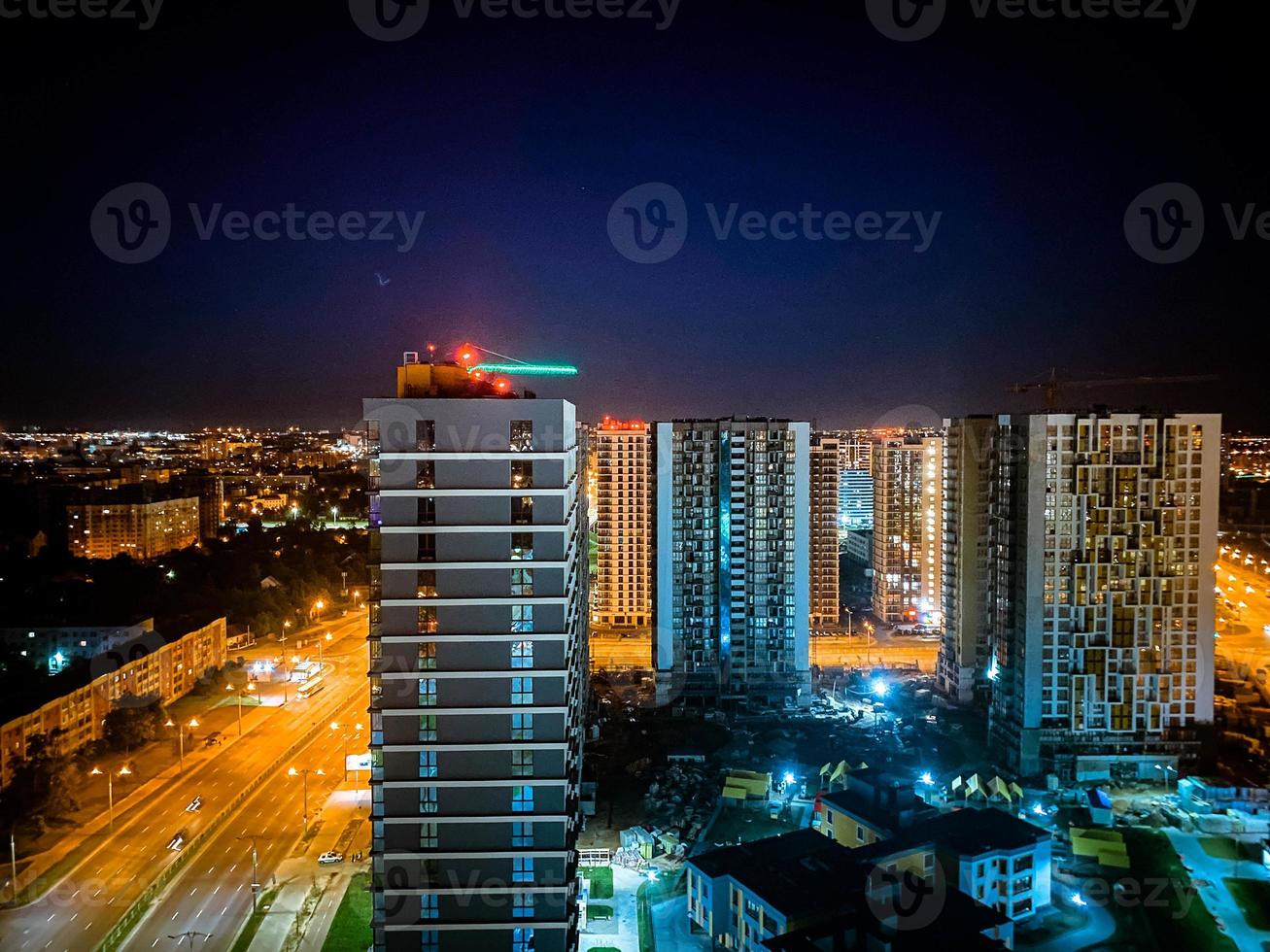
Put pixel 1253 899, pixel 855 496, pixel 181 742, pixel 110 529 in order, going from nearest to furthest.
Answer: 1. pixel 1253 899
2. pixel 181 742
3. pixel 110 529
4. pixel 855 496

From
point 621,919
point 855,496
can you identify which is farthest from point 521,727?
point 855,496

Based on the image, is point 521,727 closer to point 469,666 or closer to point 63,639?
point 469,666

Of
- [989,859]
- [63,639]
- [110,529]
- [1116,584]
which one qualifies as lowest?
[989,859]

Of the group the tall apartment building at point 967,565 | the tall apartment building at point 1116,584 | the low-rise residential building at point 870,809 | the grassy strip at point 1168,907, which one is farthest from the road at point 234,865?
the tall apartment building at point 967,565

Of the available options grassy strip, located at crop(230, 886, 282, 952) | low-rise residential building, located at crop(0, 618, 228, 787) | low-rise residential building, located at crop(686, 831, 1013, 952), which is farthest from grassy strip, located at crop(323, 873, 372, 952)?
low-rise residential building, located at crop(0, 618, 228, 787)

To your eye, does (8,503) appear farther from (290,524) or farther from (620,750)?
(620,750)

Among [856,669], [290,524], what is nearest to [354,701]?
[856,669]

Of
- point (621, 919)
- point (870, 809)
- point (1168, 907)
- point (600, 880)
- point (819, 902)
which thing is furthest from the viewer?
point (870, 809)
